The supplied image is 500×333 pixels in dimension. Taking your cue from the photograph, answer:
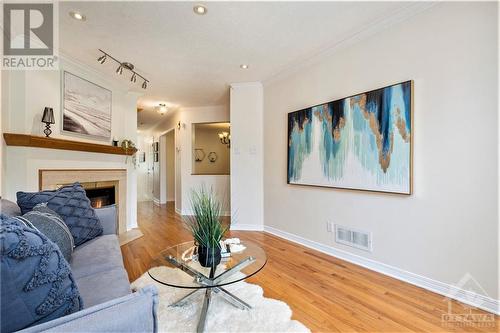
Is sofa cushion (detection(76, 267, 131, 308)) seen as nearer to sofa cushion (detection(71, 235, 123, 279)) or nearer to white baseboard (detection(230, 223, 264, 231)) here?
sofa cushion (detection(71, 235, 123, 279))

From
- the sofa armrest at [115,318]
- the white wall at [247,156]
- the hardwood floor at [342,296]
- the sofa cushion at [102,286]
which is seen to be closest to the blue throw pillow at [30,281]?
the sofa armrest at [115,318]

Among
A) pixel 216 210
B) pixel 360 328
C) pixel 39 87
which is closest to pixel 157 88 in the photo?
pixel 39 87

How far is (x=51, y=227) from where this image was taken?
1339 mm

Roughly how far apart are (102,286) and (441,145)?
99.0 inches

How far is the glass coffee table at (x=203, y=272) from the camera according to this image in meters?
1.42

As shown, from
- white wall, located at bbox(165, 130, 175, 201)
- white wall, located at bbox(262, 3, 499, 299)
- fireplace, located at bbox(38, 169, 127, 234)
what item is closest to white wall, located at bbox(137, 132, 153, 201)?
white wall, located at bbox(165, 130, 175, 201)

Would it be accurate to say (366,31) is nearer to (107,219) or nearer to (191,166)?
(107,219)

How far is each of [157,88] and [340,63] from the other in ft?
9.58

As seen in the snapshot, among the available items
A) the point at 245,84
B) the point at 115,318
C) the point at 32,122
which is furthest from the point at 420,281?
the point at 32,122

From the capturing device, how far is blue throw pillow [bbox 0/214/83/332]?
0.65 meters

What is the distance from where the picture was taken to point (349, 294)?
75.0 inches

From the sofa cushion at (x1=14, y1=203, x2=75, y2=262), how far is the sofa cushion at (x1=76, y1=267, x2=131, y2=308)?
23cm

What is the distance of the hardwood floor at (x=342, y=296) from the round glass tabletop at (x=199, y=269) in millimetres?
426

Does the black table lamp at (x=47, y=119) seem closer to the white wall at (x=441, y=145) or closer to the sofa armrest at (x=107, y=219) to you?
the sofa armrest at (x=107, y=219)
